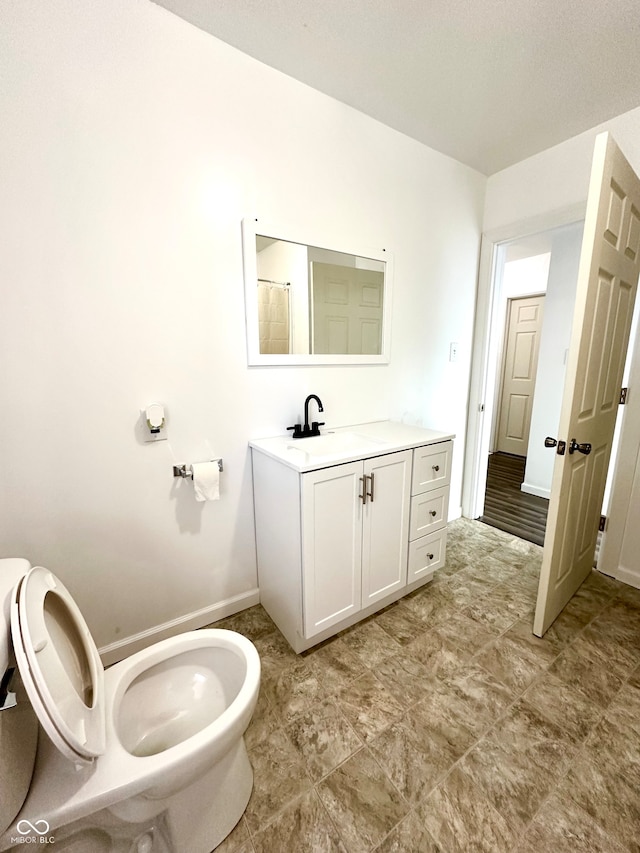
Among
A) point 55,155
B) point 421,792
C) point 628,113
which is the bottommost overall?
point 421,792

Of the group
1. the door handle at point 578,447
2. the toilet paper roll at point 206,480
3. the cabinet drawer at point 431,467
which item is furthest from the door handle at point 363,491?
the door handle at point 578,447

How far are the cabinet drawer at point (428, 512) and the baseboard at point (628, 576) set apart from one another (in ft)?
3.60

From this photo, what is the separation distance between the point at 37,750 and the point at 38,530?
73 cm

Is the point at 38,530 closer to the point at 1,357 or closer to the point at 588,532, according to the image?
the point at 1,357

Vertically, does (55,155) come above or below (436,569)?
above

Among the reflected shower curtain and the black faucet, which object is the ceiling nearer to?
the reflected shower curtain

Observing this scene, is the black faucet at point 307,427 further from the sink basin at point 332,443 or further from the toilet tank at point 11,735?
the toilet tank at point 11,735

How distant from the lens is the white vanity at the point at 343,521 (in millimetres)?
1389

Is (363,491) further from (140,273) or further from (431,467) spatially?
(140,273)

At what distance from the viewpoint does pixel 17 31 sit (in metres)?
1.05

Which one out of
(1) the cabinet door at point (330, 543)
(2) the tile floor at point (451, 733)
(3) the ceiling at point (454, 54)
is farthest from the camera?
(1) the cabinet door at point (330, 543)

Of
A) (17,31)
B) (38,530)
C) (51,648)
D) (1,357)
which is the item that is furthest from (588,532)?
(17,31)

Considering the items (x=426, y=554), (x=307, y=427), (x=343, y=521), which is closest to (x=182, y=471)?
(x=307, y=427)

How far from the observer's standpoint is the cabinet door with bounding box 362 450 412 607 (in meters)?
1.54
